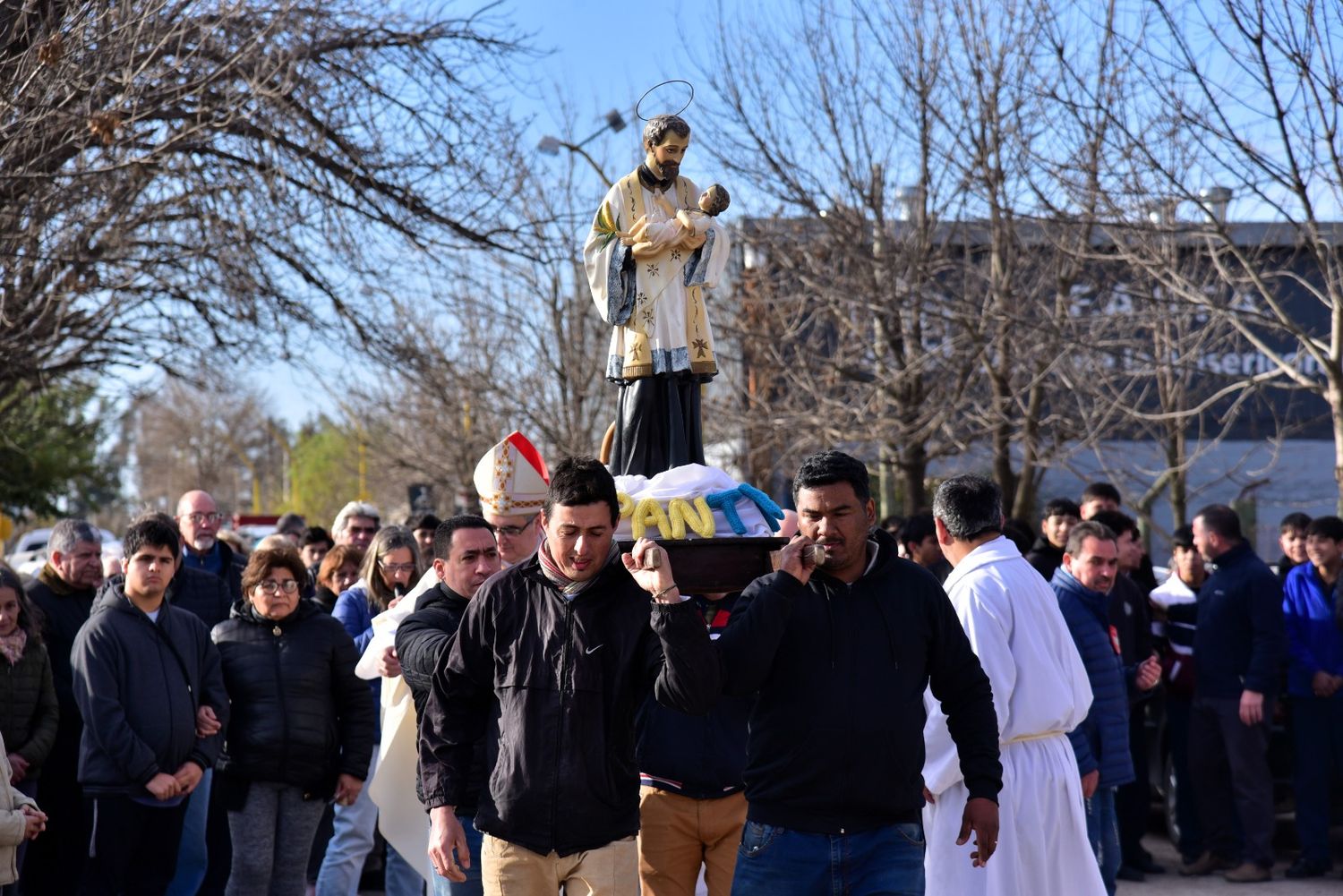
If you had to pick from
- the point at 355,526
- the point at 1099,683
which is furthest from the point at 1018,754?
the point at 355,526

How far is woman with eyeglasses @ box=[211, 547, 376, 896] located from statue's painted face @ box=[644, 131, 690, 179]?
8.34ft

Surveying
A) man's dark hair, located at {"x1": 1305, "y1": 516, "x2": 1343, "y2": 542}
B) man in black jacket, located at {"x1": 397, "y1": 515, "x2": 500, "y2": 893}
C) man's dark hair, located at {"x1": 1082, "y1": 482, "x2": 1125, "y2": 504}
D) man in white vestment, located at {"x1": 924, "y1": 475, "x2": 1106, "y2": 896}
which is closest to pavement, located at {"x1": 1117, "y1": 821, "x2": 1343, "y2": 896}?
man's dark hair, located at {"x1": 1305, "y1": 516, "x2": 1343, "y2": 542}

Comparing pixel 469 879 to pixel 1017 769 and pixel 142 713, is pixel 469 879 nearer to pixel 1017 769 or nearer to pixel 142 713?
pixel 1017 769

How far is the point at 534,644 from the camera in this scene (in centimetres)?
458

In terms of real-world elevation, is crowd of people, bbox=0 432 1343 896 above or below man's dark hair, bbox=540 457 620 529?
below

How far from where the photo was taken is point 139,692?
691 cm

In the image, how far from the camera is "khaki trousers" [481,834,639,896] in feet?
14.9

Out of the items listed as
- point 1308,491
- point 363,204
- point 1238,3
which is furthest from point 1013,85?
point 1308,491

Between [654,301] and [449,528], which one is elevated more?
[654,301]

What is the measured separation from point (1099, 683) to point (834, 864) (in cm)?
353

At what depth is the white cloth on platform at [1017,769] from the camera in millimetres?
5625

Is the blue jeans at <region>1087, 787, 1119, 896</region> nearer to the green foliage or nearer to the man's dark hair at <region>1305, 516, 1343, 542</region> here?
the man's dark hair at <region>1305, 516, 1343, 542</region>

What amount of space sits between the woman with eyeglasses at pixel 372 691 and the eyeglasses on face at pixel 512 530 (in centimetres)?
112

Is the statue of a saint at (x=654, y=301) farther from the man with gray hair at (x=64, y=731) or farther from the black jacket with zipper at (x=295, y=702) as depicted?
the man with gray hair at (x=64, y=731)
